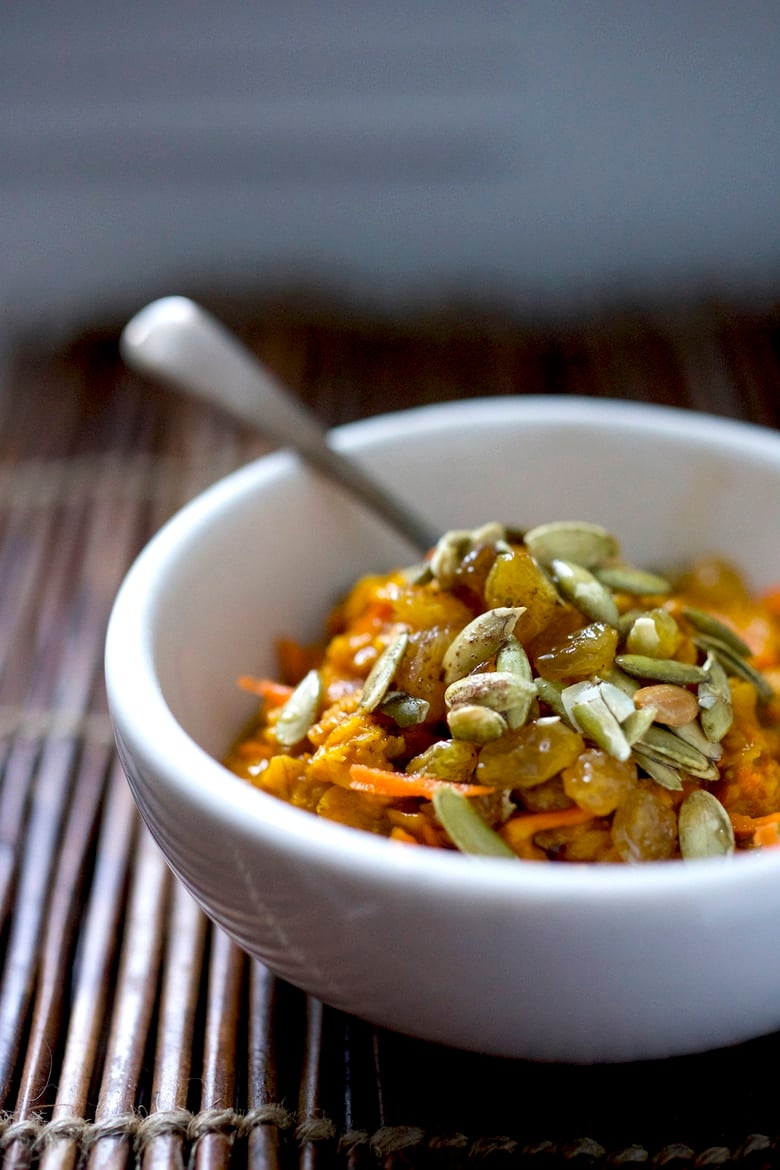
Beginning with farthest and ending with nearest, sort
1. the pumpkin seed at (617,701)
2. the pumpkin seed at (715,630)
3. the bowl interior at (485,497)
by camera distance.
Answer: the bowl interior at (485,497)
the pumpkin seed at (715,630)
the pumpkin seed at (617,701)

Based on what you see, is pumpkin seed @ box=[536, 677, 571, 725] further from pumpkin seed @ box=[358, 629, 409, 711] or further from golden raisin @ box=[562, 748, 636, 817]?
pumpkin seed @ box=[358, 629, 409, 711]

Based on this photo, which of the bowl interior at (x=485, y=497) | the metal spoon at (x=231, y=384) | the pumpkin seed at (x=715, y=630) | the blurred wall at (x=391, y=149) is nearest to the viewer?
the pumpkin seed at (x=715, y=630)

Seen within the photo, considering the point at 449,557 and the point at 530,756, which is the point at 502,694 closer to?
the point at 530,756

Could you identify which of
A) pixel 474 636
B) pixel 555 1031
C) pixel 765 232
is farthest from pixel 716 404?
pixel 555 1031

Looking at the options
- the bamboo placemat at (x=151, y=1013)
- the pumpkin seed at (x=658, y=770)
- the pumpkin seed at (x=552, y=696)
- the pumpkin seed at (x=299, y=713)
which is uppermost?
the pumpkin seed at (x=552, y=696)

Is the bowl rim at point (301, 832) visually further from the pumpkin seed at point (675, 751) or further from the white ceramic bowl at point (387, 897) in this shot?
the pumpkin seed at point (675, 751)

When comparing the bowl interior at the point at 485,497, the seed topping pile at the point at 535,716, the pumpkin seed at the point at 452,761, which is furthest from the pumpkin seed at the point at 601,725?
the bowl interior at the point at 485,497

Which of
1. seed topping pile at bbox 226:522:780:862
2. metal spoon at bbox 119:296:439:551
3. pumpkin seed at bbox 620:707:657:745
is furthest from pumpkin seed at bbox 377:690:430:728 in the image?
metal spoon at bbox 119:296:439:551

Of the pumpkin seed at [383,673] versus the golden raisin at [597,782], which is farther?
the pumpkin seed at [383,673]
